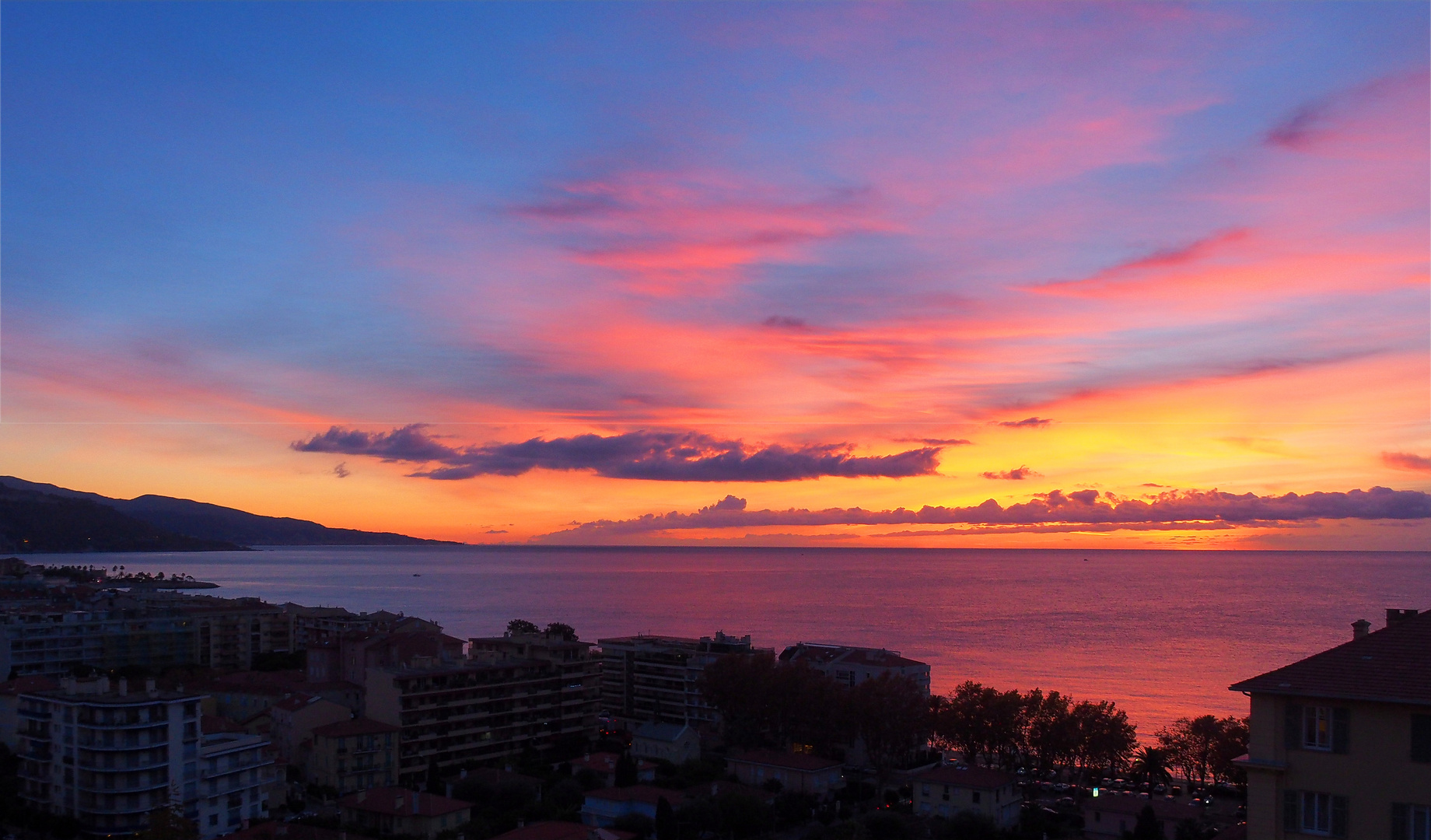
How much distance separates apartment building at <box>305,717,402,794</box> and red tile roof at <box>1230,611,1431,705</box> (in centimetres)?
3882

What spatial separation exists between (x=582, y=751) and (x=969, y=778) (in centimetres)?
2024

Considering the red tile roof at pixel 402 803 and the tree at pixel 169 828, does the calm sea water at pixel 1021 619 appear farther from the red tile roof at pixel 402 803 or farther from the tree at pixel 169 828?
the tree at pixel 169 828

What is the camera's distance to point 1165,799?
38438mm

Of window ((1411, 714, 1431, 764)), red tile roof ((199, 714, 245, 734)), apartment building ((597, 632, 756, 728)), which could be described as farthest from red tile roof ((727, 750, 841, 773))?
window ((1411, 714, 1431, 764))

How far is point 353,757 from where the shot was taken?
42594 mm

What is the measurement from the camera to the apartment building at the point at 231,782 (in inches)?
1395

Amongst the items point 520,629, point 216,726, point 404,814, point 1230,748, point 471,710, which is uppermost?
point 216,726

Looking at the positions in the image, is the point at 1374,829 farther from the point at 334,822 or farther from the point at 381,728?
the point at 381,728

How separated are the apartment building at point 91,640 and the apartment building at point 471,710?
30.1m

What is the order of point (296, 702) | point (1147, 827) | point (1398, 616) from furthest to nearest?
point (296, 702)
point (1147, 827)
point (1398, 616)

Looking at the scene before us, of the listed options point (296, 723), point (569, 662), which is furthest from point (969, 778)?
point (296, 723)

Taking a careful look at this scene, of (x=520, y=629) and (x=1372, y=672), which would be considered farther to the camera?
(x=520, y=629)

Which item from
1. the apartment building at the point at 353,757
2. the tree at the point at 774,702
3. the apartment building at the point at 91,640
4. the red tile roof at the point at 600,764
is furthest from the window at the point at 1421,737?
the apartment building at the point at 91,640

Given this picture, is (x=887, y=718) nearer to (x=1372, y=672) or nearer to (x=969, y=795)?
(x=969, y=795)
